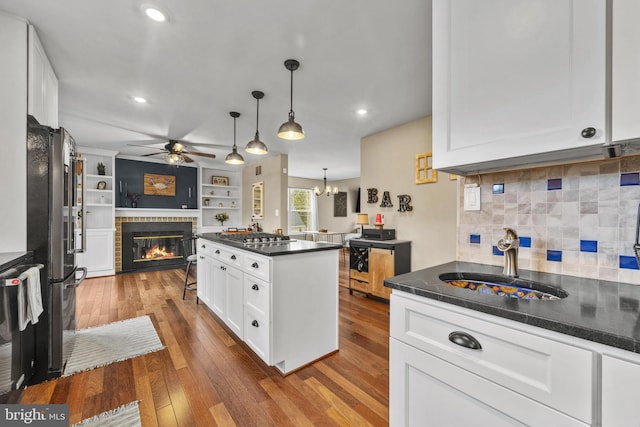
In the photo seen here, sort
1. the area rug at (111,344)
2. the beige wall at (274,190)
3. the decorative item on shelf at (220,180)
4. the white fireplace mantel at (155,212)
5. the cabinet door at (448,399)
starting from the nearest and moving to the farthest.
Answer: the cabinet door at (448,399) < the area rug at (111,344) < the beige wall at (274,190) < the white fireplace mantel at (155,212) < the decorative item on shelf at (220,180)

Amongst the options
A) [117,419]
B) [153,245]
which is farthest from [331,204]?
[117,419]

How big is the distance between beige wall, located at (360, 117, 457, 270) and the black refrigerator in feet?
11.8

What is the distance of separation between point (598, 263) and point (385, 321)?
87.0 inches

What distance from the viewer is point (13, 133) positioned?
5.93 ft

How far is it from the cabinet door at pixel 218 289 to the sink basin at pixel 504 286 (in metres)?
2.19

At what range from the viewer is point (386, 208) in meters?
4.18

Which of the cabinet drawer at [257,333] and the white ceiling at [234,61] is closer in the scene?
the white ceiling at [234,61]

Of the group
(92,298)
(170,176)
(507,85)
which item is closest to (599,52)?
(507,85)

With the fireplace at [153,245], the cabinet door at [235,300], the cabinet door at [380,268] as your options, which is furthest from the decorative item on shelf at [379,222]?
the fireplace at [153,245]

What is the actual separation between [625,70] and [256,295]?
220cm

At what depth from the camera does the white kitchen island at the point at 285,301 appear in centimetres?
197

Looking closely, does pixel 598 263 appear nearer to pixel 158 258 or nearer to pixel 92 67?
pixel 92 67

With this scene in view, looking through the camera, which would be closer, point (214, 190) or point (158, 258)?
point (158, 258)

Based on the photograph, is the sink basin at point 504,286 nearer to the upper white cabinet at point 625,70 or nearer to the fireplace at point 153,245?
the upper white cabinet at point 625,70
